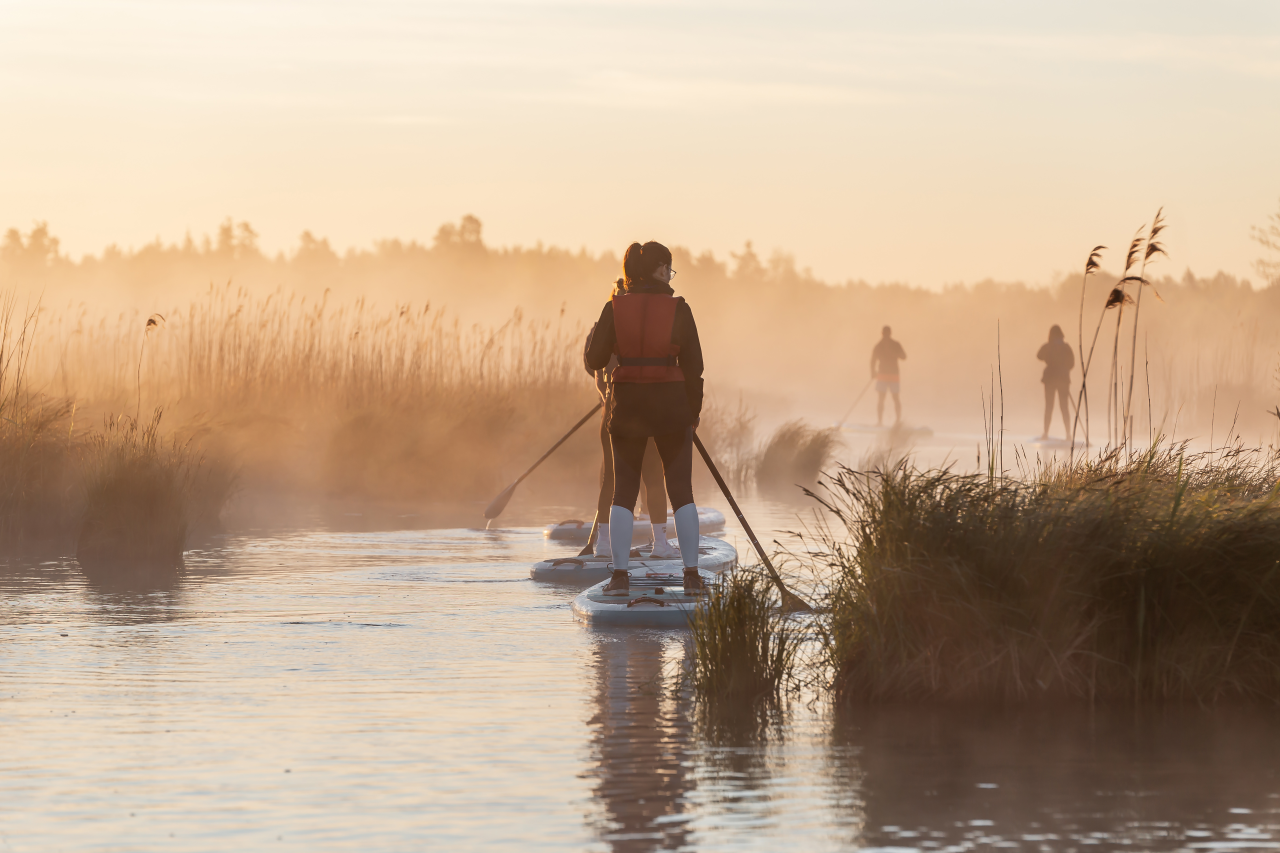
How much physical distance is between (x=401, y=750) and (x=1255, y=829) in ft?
10.3

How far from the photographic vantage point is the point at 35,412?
16078 mm

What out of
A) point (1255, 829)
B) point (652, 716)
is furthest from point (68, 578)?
point (1255, 829)

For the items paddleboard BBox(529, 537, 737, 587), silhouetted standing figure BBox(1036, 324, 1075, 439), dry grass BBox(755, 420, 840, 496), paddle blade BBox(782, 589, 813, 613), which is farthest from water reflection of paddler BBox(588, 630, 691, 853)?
silhouetted standing figure BBox(1036, 324, 1075, 439)

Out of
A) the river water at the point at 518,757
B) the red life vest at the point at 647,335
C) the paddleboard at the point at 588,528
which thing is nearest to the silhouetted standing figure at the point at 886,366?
the paddleboard at the point at 588,528

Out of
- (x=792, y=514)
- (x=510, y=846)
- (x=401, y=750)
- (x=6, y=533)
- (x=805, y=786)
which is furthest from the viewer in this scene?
(x=792, y=514)

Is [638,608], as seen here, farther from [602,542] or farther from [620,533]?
[602,542]

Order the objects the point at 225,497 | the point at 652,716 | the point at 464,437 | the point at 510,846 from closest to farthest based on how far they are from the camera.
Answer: the point at 510,846, the point at 652,716, the point at 225,497, the point at 464,437

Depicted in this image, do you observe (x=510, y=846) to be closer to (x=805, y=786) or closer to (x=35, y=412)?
(x=805, y=786)

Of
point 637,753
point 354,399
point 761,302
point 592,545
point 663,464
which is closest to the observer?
point 637,753

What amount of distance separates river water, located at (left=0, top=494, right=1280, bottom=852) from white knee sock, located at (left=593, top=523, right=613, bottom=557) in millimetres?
2623

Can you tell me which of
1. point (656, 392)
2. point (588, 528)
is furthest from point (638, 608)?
point (588, 528)

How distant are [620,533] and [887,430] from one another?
24061 millimetres

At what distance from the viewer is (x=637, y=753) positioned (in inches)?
279

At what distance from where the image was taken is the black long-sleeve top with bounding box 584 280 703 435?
35.2 feet
